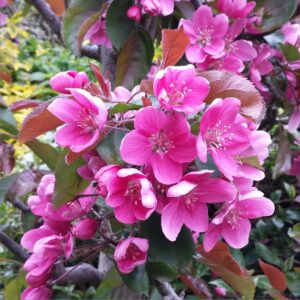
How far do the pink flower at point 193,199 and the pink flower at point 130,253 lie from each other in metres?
0.08

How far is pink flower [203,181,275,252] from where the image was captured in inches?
30.8

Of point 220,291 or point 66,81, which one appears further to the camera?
point 220,291

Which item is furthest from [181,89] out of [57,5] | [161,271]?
[57,5]

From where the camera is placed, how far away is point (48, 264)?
0.87 metres

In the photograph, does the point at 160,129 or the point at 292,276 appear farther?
the point at 292,276

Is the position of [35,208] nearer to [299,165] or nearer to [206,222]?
[206,222]

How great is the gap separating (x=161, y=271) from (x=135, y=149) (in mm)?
335

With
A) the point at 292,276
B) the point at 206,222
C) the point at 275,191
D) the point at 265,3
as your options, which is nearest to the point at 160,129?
the point at 206,222

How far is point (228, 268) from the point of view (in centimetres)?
97

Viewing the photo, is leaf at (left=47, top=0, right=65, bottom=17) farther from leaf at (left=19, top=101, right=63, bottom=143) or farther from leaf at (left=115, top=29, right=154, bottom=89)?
leaf at (left=19, top=101, right=63, bottom=143)

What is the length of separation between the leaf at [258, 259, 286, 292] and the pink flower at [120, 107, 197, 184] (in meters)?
0.56

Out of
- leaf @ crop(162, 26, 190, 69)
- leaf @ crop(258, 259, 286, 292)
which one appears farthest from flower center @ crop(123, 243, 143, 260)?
leaf @ crop(258, 259, 286, 292)

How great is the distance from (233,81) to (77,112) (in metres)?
0.24

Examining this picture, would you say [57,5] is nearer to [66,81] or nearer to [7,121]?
[7,121]
